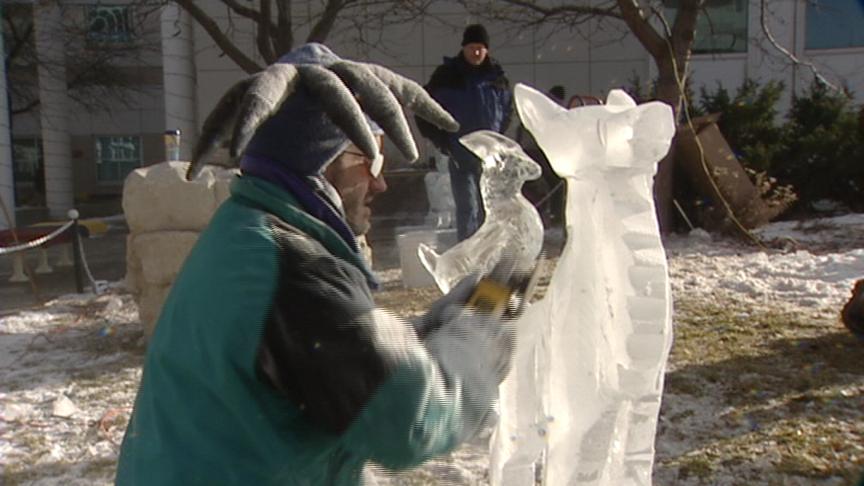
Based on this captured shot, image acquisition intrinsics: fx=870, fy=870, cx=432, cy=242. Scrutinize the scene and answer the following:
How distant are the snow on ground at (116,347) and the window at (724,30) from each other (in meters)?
8.11

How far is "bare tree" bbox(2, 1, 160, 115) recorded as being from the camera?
20297 mm

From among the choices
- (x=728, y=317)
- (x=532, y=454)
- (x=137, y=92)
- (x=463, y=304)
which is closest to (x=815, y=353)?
(x=728, y=317)

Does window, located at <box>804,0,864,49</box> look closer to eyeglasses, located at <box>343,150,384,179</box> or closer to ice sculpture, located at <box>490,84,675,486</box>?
ice sculpture, located at <box>490,84,675,486</box>

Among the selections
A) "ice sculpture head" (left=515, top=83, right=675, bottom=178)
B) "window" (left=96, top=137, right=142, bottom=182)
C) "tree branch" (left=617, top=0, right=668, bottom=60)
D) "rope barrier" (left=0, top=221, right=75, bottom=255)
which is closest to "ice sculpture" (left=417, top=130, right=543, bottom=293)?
"ice sculpture head" (left=515, top=83, right=675, bottom=178)

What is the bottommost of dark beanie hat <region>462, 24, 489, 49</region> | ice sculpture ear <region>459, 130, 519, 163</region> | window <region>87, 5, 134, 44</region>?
ice sculpture ear <region>459, 130, 519, 163</region>

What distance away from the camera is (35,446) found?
404cm

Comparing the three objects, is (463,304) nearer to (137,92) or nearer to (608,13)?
(608,13)

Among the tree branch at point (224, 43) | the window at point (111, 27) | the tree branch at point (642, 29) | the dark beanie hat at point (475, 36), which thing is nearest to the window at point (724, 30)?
the tree branch at point (642, 29)

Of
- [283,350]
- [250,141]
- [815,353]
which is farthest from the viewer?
[815,353]

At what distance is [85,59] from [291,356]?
74.4ft

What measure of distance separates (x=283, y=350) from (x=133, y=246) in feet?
15.2

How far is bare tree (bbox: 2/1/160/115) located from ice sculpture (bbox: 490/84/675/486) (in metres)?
18.9

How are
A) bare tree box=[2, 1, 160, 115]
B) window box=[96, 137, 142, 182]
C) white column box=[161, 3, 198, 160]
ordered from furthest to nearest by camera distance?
1. window box=[96, 137, 142, 182]
2. bare tree box=[2, 1, 160, 115]
3. white column box=[161, 3, 198, 160]

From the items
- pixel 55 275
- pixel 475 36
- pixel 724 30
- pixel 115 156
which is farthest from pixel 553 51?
pixel 115 156
